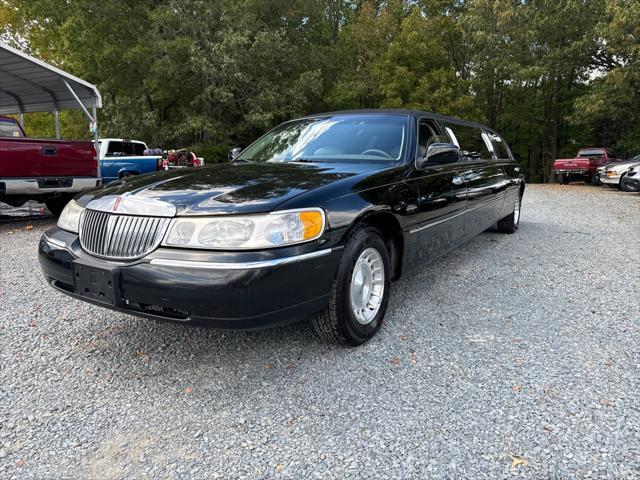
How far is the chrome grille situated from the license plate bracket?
0.10 metres

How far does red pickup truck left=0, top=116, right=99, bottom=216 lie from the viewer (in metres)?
6.93

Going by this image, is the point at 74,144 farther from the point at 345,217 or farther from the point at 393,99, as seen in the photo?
the point at 393,99

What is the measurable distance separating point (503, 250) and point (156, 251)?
15.7ft

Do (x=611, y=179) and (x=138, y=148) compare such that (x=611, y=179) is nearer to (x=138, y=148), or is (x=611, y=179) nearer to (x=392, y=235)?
(x=392, y=235)

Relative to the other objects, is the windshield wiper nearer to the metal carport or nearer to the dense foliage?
the metal carport

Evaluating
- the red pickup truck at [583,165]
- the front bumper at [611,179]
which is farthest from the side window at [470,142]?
the red pickup truck at [583,165]

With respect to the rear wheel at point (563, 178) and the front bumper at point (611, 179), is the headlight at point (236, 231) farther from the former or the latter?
the rear wheel at point (563, 178)

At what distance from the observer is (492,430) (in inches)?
85.0

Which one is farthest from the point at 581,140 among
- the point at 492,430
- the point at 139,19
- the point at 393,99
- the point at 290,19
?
the point at 492,430

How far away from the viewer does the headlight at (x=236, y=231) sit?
231 centimetres

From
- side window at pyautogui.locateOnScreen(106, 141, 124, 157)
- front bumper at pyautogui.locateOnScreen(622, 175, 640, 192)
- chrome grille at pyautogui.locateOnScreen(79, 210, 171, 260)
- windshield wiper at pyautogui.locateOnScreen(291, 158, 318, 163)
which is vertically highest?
side window at pyautogui.locateOnScreen(106, 141, 124, 157)

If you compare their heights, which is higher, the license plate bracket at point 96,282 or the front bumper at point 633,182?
the license plate bracket at point 96,282

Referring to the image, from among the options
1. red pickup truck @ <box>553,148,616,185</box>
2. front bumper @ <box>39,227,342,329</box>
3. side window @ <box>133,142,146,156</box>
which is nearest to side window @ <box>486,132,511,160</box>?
front bumper @ <box>39,227,342,329</box>

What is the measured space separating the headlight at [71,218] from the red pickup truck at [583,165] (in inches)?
846
